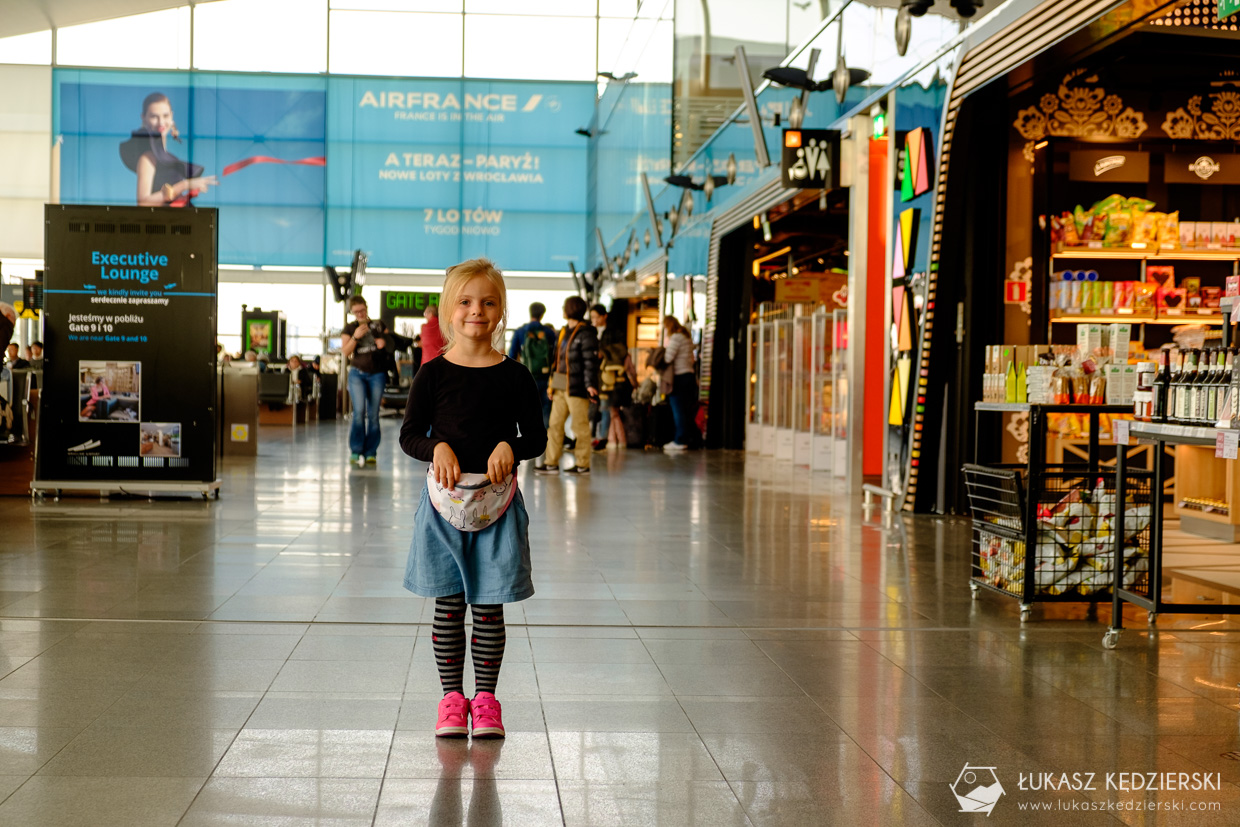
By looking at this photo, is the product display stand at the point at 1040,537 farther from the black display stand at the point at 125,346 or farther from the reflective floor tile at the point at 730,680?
the black display stand at the point at 125,346

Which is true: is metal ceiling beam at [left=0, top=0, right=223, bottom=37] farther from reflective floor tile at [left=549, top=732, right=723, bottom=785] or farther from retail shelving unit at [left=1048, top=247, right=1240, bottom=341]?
reflective floor tile at [left=549, top=732, right=723, bottom=785]

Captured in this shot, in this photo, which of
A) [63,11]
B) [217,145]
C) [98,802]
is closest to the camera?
[98,802]

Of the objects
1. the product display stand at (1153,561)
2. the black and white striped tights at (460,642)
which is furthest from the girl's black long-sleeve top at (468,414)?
the product display stand at (1153,561)

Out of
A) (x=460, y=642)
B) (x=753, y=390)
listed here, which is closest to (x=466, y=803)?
(x=460, y=642)

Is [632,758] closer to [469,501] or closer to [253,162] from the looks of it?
[469,501]

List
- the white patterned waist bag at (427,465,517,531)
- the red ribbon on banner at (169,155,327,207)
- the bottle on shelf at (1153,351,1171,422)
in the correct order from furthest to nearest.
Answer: the red ribbon on banner at (169,155,327,207), the bottle on shelf at (1153,351,1171,422), the white patterned waist bag at (427,465,517,531)

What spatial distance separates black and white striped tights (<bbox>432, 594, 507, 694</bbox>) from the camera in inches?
127

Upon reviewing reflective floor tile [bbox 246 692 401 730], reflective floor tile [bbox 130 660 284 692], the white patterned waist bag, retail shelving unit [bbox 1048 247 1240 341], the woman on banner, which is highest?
the woman on banner

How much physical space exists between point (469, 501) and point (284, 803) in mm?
827

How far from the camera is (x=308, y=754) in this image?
3000 millimetres

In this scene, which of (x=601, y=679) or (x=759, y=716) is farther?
(x=601, y=679)

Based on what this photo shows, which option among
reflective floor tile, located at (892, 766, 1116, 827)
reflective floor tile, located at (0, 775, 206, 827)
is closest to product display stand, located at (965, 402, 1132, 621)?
reflective floor tile, located at (892, 766, 1116, 827)

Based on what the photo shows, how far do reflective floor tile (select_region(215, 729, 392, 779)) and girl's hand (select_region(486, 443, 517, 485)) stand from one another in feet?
2.30

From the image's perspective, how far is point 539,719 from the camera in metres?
3.36
